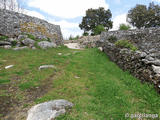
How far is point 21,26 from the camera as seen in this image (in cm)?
888

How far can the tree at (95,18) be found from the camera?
29.5 metres

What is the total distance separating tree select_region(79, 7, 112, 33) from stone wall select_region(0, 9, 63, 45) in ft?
67.6

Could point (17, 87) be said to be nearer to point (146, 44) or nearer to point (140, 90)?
point (140, 90)

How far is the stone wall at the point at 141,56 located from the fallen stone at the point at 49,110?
2.60 meters

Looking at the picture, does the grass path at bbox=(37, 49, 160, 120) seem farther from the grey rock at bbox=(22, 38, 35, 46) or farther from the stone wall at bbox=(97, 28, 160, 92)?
the grey rock at bbox=(22, 38, 35, 46)

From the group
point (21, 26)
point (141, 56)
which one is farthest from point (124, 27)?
point (21, 26)

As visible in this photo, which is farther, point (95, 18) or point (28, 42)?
point (95, 18)

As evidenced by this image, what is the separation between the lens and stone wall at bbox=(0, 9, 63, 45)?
8257 mm

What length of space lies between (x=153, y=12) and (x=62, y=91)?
3429cm

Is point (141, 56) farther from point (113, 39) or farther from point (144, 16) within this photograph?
point (144, 16)

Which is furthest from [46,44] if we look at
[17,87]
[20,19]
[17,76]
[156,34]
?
[156,34]

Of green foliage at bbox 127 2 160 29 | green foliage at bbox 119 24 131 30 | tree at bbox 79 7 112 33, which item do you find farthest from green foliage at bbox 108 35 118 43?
green foliage at bbox 127 2 160 29

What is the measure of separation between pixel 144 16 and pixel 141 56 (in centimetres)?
2996

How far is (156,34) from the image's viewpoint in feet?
27.1
